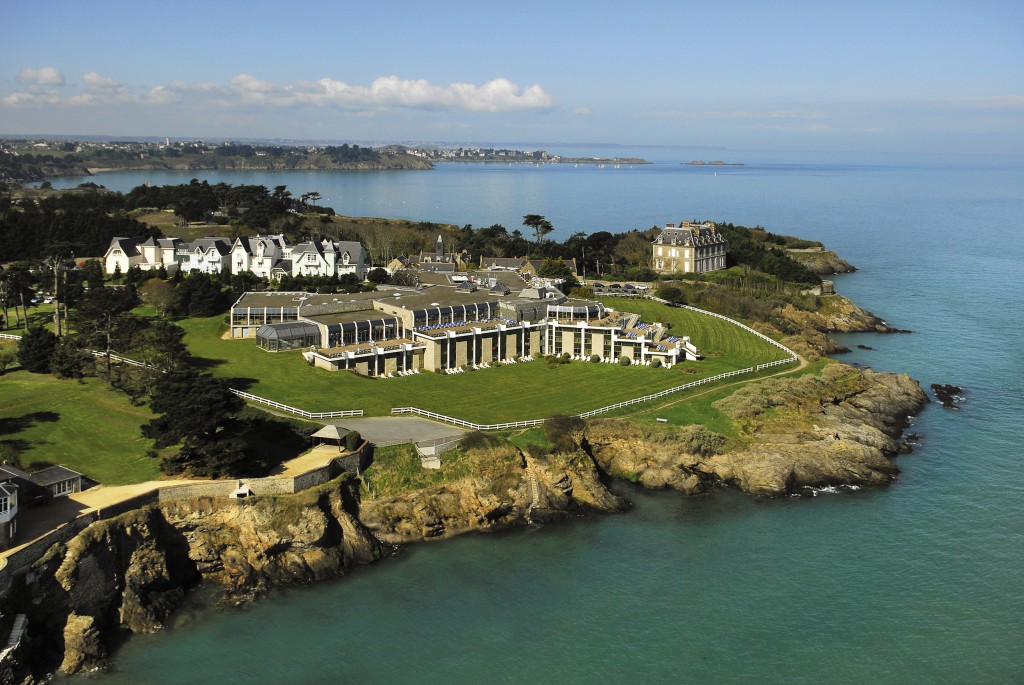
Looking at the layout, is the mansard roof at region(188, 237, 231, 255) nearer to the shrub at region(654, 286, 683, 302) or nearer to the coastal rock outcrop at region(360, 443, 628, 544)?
the shrub at region(654, 286, 683, 302)

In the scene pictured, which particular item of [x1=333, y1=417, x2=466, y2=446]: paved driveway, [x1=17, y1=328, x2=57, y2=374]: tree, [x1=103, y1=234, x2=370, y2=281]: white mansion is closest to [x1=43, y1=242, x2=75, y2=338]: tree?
[x1=17, y1=328, x2=57, y2=374]: tree

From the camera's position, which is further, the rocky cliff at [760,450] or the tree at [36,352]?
the tree at [36,352]

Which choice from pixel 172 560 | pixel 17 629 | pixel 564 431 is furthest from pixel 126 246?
pixel 17 629

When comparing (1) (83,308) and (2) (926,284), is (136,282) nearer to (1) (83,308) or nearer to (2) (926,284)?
(1) (83,308)

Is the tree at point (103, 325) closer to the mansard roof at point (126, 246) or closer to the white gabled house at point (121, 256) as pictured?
the white gabled house at point (121, 256)

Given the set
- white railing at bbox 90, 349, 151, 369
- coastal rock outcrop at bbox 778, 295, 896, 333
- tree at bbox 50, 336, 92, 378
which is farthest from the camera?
coastal rock outcrop at bbox 778, 295, 896, 333

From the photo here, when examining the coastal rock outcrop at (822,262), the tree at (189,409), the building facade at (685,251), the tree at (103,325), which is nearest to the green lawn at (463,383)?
the tree at (103,325)
